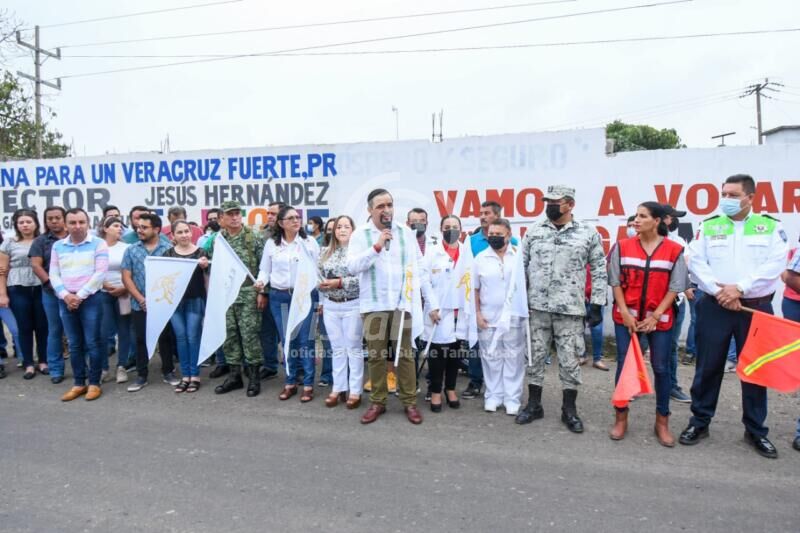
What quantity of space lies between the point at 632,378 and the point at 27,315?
671cm

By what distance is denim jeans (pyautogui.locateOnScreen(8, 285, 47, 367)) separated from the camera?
6.51 meters

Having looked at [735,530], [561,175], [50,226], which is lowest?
[735,530]

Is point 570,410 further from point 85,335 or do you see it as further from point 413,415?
point 85,335

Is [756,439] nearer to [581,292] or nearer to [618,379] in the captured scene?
[618,379]

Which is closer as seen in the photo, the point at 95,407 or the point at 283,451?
the point at 283,451

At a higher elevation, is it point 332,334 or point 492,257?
point 492,257

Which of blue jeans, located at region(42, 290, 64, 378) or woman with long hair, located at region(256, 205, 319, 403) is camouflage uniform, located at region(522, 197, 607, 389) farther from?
blue jeans, located at region(42, 290, 64, 378)

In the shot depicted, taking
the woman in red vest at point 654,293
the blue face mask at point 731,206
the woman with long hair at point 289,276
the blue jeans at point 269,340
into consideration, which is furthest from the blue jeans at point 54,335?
the blue face mask at point 731,206

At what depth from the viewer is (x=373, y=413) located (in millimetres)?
4816

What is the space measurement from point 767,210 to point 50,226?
917 cm

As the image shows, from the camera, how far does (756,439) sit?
4090 mm

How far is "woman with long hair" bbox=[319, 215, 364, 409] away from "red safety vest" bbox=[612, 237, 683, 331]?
2.36m

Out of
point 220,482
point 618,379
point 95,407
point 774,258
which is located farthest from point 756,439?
point 95,407

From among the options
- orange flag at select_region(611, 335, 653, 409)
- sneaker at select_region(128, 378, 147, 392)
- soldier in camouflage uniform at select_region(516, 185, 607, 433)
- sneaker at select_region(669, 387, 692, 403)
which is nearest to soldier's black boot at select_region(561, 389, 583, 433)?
soldier in camouflage uniform at select_region(516, 185, 607, 433)
